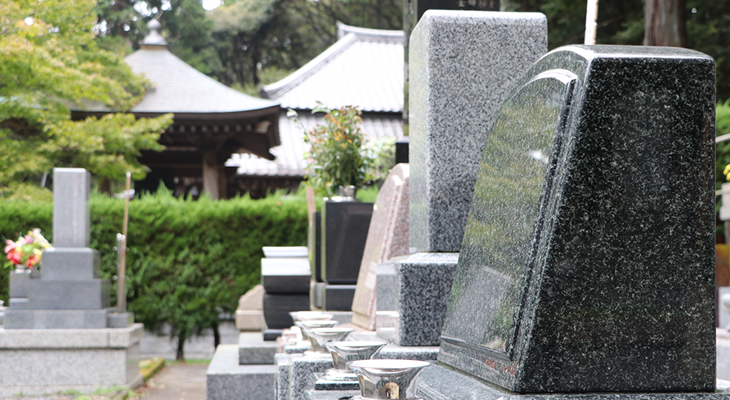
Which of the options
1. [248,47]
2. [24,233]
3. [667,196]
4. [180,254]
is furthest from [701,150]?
[248,47]

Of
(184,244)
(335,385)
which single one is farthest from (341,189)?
(184,244)

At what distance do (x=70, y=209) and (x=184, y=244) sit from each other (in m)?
2.88

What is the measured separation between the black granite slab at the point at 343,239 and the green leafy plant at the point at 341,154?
352 mm

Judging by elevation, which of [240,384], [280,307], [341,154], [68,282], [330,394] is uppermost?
[341,154]

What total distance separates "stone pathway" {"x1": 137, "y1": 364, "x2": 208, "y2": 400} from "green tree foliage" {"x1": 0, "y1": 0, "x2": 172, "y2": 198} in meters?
3.94

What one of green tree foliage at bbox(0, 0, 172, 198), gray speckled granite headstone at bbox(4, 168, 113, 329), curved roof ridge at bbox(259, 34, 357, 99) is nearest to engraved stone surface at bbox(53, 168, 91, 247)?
gray speckled granite headstone at bbox(4, 168, 113, 329)

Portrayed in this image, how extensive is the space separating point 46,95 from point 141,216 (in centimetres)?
300

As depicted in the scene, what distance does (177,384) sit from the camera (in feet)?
29.2

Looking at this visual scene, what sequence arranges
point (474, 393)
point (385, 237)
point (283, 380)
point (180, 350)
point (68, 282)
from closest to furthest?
point (474, 393), point (283, 380), point (385, 237), point (68, 282), point (180, 350)

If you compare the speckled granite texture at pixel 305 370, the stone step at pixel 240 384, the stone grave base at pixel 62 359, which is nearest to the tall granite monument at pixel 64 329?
the stone grave base at pixel 62 359

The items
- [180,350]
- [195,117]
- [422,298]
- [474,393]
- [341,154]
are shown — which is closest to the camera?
[474,393]

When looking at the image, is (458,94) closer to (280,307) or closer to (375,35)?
(280,307)

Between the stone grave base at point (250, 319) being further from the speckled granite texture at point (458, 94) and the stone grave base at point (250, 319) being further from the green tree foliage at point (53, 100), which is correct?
the speckled granite texture at point (458, 94)

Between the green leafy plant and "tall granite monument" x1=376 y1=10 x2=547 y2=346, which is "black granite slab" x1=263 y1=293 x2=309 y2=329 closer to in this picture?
the green leafy plant
